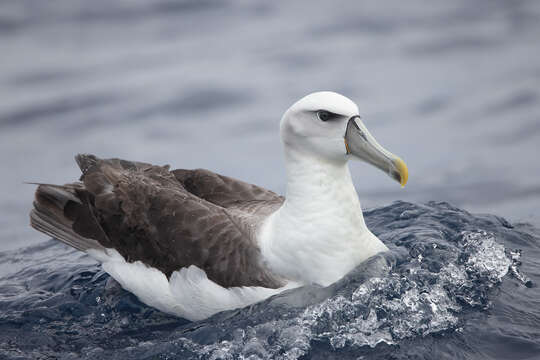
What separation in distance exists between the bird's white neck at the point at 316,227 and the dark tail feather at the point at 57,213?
1867 millimetres

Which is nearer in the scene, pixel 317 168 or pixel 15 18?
pixel 317 168

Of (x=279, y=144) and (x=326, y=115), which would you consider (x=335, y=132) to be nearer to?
(x=326, y=115)

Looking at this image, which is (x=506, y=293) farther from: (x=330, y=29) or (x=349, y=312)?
(x=330, y=29)

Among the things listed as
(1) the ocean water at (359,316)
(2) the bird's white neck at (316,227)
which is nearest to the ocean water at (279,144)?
(1) the ocean water at (359,316)

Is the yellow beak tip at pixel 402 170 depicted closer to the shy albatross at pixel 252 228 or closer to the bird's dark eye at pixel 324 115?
the shy albatross at pixel 252 228

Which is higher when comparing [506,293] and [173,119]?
[173,119]

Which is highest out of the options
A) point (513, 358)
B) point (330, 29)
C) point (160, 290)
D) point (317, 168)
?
point (330, 29)

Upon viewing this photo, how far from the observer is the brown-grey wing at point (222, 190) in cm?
668

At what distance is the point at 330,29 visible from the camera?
14.4 meters

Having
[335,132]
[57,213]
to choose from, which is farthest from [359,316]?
[57,213]

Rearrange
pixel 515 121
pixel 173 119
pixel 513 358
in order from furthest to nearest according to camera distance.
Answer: pixel 173 119
pixel 515 121
pixel 513 358

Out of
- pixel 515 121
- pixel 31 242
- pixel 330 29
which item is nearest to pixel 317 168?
pixel 31 242

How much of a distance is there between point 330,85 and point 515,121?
293 cm

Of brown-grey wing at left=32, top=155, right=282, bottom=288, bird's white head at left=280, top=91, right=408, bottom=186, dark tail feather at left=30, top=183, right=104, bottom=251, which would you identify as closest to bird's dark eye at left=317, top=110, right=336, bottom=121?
bird's white head at left=280, top=91, right=408, bottom=186
